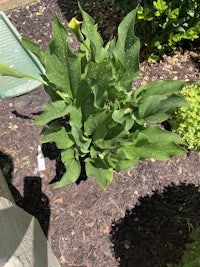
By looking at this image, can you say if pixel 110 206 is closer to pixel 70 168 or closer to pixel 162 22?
pixel 70 168

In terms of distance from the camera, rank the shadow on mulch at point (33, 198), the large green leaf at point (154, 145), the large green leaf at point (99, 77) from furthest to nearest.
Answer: the shadow on mulch at point (33, 198)
the large green leaf at point (154, 145)
the large green leaf at point (99, 77)

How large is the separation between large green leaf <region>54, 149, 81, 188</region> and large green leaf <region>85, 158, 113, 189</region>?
0.23ft

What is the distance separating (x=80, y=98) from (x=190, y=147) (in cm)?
97

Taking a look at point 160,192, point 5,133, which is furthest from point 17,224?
point 5,133

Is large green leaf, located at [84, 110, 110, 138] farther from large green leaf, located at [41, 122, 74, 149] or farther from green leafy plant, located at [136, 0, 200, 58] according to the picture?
green leafy plant, located at [136, 0, 200, 58]

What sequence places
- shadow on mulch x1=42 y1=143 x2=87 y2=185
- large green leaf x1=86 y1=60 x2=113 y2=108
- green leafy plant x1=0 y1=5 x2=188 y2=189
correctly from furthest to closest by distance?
1. shadow on mulch x1=42 y1=143 x2=87 y2=185
2. green leafy plant x1=0 y1=5 x2=188 y2=189
3. large green leaf x1=86 y1=60 x2=113 y2=108

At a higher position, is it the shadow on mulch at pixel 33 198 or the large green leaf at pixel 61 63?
the large green leaf at pixel 61 63

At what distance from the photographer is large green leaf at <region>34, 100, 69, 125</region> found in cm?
202

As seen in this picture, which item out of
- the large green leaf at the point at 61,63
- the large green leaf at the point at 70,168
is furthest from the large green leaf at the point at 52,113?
the large green leaf at the point at 70,168

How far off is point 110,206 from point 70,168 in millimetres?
530

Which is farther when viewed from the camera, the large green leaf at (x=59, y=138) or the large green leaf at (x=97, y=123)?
the large green leaf at (x=59, y=138)

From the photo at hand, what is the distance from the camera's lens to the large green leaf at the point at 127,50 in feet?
6.61

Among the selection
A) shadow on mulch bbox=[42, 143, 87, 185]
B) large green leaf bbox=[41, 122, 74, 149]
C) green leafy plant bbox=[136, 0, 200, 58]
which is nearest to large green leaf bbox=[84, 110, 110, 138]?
large green leaf bbox=[41, 122, 74, 149]

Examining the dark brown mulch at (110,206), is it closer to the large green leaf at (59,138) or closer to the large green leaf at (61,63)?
the large green leaf at (59,138)
